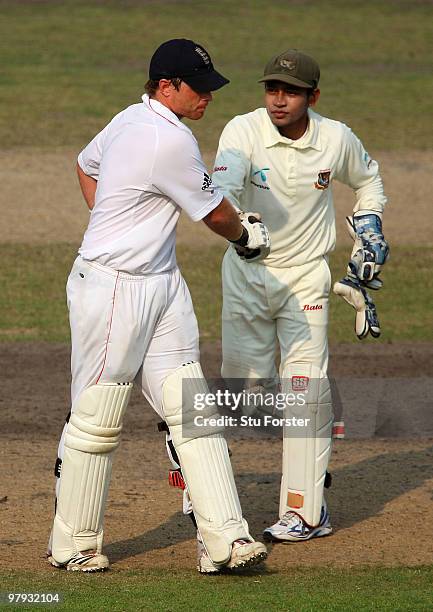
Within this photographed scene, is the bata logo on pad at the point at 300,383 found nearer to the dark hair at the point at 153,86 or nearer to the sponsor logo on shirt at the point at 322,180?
the sponsor logo on shirt at the point at 322,180

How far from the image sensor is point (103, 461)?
19.8 feet

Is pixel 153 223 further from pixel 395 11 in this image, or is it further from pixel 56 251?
pixel 395 11

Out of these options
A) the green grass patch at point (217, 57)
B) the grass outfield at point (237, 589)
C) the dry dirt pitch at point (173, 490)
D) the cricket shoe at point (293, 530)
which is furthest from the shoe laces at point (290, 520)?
the green grass patch at point (217, 57)

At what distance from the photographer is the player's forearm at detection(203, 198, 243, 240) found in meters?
5.88

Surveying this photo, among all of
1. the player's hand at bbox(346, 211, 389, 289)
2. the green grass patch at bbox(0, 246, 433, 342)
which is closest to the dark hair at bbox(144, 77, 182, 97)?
the player's hand at bbox(346, 211, 389, 289)

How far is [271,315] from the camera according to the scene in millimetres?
6914

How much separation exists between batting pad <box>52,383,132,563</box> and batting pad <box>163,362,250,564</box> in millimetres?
227

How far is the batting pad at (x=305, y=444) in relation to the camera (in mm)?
6812

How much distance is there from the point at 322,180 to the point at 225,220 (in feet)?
3.60

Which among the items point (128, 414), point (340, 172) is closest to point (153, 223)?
point (340, 172)

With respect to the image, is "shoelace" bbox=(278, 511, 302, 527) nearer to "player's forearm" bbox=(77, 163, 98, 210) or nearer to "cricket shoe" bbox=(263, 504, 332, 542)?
"cricket shoe" bbox=(263, 504, 332, 542)

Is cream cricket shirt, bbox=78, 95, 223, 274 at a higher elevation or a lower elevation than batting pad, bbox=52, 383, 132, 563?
higher

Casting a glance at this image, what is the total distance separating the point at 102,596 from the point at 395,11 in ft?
81.5

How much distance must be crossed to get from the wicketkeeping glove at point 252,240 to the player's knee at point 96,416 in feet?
2.55
